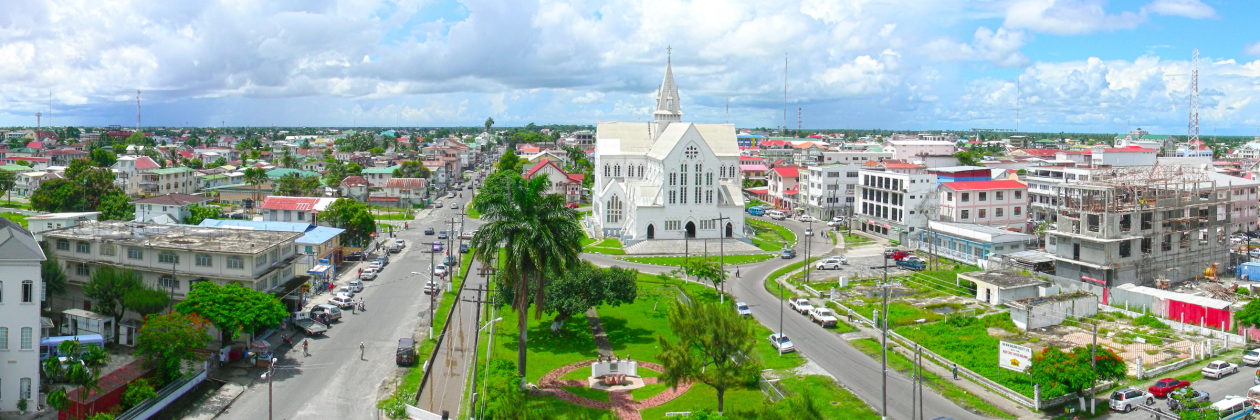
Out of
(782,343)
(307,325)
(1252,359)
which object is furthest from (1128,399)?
(307,325)

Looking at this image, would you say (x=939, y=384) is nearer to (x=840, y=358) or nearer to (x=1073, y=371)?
(x=840, y=358)

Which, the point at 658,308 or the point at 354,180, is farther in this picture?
the point at 354,180

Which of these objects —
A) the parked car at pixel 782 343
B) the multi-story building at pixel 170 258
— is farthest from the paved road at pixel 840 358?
the multi-story building at pixel 170 258

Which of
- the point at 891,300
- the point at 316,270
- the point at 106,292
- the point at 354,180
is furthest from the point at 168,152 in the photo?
the point at 891,300

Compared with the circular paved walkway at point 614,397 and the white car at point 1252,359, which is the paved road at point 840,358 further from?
the white car at point 1252,359

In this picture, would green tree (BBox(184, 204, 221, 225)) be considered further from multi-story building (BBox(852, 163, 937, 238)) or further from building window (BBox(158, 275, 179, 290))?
multi-story building (BBox(852, 163, 937, 238))

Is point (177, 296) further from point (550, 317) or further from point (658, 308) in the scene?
point (658, 308)
